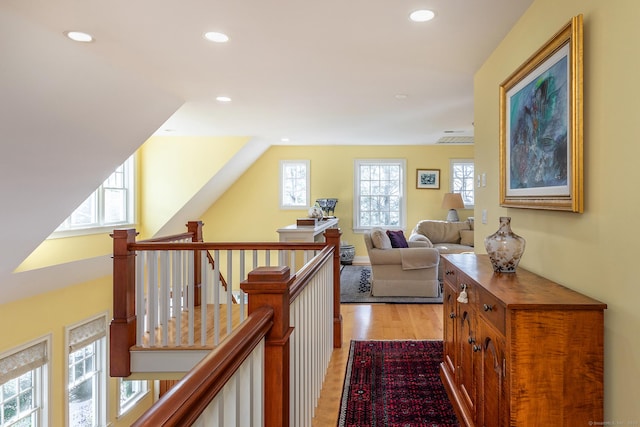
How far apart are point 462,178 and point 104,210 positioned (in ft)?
21.8

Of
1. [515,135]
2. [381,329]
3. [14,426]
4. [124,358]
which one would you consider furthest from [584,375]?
[14,426]

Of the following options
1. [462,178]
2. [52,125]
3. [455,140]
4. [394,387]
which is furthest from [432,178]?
[52,125]

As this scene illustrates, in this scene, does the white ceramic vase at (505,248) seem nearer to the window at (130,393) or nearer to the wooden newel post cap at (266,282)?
the wooden newel post cap at (266,282)

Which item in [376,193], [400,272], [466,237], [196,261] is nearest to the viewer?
[196,261]

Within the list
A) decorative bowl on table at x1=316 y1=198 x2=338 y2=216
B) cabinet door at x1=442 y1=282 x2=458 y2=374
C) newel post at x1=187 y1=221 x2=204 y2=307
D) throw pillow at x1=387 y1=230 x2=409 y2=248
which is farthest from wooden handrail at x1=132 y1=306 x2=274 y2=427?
decorative bowl on table at x1=316 y1=198 x2=338 y2=216

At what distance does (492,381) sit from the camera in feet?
5.83

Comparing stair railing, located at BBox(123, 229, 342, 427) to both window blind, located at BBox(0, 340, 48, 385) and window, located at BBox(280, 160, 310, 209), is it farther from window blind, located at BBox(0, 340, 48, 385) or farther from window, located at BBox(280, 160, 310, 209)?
window, located at BBox(280, 160, 310, 209)

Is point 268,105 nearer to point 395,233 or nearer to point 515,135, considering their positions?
point 395,233

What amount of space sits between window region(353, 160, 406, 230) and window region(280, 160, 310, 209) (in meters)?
1.04

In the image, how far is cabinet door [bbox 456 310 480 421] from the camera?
82.2 inches

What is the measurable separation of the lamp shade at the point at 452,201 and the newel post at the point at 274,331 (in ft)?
23.4

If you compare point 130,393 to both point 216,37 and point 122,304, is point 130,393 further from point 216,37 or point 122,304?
point 216,37

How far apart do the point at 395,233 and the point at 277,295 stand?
16.3 feet

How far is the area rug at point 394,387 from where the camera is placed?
243 centimetres
